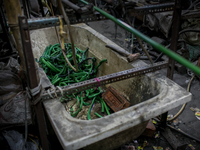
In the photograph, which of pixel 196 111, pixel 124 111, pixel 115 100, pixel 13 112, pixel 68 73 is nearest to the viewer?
pixel 124 111

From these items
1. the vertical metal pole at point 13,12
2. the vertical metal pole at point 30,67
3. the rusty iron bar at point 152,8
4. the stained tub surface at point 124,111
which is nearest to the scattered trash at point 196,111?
the stained tub surface at point 124,111

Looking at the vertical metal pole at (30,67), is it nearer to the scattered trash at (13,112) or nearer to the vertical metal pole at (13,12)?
the vertical metal pole at (13,12)

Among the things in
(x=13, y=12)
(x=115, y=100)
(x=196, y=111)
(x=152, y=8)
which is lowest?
(x=196, y=111)

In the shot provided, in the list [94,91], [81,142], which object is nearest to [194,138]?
[94,91]

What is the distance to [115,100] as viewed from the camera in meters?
2.58

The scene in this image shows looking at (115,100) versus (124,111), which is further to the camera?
(115,100)

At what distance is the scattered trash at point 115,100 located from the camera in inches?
96.7

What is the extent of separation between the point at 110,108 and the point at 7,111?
1354mm

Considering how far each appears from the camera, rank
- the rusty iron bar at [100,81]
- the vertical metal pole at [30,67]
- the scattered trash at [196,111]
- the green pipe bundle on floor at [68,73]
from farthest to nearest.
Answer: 1. the scattered trash at [196,111]
2. the green pipe bundle on floor at [68,73]
3. the rusty iron bar at [100,81]
4. the vertical metal pole at [30,67]

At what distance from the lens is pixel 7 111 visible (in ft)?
6.68

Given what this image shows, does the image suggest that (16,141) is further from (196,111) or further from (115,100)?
(196,111)

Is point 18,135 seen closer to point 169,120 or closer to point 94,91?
point 94,91

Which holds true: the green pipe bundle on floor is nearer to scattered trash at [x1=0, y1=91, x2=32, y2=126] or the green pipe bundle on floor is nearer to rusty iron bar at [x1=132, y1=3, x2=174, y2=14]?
scattered trash at [x1=0, y1=91, x2=32, y2=126]

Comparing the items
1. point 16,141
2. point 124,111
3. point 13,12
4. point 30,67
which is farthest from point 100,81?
point 16,141
